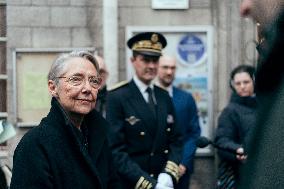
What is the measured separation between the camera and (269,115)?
1181 millimetres

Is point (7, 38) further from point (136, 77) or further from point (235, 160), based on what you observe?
point (235, 160)

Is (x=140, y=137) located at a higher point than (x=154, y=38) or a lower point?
lower

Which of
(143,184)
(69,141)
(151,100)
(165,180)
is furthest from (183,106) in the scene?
(69,141)

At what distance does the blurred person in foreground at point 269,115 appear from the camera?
45.6 inches

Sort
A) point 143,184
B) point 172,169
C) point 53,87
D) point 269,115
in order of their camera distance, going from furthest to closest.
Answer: point 172,169 → point 143,184 → point 53,87 → point 269,115

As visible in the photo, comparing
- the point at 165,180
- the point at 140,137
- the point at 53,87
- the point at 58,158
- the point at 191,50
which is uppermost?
the point at 191,50

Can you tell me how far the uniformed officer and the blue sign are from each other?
1830 mm

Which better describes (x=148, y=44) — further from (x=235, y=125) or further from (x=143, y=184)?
(x=143, y=184)

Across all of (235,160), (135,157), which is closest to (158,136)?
(135,157)

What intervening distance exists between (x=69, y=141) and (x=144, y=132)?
5.62 feet

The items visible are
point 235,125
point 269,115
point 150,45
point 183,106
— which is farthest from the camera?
point 183,106

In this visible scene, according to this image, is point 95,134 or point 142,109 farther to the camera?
point 142,109

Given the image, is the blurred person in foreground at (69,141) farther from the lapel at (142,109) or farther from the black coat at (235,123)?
the black coat at (235,123)

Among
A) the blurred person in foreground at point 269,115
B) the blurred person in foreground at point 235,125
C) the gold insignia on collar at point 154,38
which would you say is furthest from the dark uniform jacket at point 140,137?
the blurred person in foreground at point 269,115
